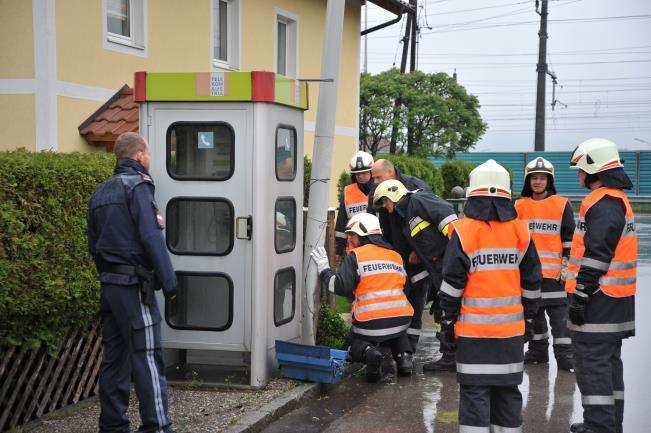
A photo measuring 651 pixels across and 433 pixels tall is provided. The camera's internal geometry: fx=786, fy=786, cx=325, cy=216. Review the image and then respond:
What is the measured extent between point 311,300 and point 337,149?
11360mm

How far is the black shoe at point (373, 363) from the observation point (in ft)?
22.7

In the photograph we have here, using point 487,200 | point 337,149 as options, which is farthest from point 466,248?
point 337,149

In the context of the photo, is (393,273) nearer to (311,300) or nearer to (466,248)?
(311,300)

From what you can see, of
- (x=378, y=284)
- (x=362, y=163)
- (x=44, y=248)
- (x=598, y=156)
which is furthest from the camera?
(x=362, y=163)

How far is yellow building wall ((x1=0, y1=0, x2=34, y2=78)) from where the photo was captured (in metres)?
9.77

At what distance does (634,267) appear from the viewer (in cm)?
557

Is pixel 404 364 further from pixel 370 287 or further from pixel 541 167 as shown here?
pixel 541 167

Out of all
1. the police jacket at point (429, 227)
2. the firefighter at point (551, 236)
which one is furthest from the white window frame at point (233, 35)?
the police jacket at point (429, 227)

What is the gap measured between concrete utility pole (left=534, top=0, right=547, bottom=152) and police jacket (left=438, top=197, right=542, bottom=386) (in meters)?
30.4

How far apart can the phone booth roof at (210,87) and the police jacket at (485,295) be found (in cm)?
216

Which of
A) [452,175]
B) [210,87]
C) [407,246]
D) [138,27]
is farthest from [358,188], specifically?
[452,175]

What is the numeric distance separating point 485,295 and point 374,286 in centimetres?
200

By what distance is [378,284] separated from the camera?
683cm

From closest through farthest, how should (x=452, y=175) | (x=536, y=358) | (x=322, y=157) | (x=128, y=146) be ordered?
(x=128, y=146), (x=322, y=157), (x=536, y=358), (x=452, y=175)
